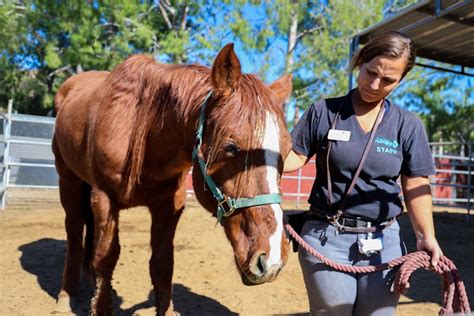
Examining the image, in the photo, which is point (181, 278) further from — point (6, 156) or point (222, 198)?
point (6, 156)

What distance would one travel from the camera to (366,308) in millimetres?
1819

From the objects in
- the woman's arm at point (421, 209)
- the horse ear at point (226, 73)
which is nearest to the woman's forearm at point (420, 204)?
the woman's arm at point (421, 209)

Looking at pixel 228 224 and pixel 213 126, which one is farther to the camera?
pixel 213 126

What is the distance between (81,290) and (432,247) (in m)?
3.41

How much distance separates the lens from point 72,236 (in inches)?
149

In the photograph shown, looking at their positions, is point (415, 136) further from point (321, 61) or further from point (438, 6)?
point (321, 61)

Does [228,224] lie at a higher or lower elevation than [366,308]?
higher

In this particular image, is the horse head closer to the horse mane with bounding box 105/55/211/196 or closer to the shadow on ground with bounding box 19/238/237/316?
the horse mane with bounding box 105/55/211/196

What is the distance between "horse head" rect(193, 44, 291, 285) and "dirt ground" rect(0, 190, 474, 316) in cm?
56

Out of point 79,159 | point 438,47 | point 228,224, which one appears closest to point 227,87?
point 228,224

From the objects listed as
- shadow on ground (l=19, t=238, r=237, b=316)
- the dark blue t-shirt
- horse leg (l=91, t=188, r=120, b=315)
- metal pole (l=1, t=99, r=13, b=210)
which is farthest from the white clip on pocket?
metal pole (l=1, t=99, r=13, b=210)

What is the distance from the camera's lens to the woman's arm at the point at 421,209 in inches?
69.5

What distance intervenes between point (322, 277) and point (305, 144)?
2.10 ft

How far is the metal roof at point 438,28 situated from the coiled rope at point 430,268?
4462 mm
